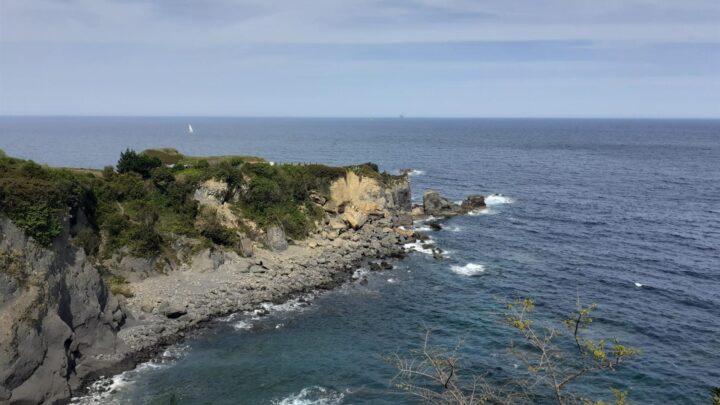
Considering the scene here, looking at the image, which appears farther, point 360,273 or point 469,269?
point 469,269

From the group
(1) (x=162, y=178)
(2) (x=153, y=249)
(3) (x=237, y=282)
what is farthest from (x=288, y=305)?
(1) (x=162, y=178)

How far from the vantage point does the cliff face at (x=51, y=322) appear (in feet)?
105

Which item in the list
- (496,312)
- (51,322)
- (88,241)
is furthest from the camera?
(496,312)

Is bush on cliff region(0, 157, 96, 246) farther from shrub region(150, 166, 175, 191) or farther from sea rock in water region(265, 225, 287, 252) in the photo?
sea rock in water region(265, 225, 287, 252)

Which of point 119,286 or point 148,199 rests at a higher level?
point 148,199

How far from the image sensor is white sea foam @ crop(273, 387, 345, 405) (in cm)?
3312

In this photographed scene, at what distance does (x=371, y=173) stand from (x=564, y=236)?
31513 millimetres

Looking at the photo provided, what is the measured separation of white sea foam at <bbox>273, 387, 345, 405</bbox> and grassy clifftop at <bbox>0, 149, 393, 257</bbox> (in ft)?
75.6

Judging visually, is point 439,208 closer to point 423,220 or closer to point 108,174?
point 423,220

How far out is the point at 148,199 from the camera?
193 feet

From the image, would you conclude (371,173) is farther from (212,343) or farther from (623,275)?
(212,343)

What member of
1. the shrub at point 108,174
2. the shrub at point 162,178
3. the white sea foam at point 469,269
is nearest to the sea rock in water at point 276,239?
the shrub at point 162,178

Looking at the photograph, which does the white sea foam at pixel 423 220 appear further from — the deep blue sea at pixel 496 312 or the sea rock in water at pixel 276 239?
the sea rock in water at pixel 276 239

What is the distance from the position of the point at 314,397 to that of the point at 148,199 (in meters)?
36.4
